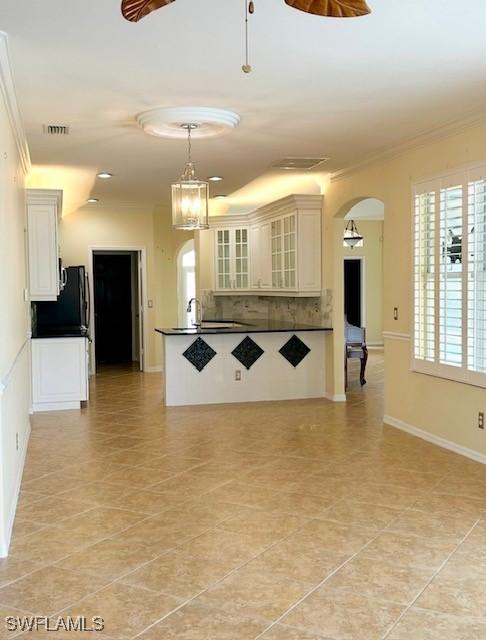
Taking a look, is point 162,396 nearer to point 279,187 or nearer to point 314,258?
point 314,258

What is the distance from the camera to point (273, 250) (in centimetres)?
870

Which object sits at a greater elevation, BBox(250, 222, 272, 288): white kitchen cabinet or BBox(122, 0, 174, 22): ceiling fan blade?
BBox(122, 0, 174, 22): ceiling fan blade

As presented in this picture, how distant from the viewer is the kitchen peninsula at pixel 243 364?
7.31 metres

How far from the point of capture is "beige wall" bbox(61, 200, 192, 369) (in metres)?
10.1

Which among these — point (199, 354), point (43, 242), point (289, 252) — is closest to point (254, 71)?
point (43, 242)

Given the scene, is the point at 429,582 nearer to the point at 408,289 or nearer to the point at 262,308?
the point at 408,289

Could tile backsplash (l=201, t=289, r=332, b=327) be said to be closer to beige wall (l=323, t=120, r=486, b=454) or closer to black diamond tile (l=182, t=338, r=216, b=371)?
black diamond tile (l=182, t=338, r=216, b=371)

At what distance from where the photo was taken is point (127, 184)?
8078mm

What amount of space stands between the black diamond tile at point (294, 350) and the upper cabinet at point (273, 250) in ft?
1.93

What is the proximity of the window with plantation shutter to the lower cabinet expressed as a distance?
12.1ft

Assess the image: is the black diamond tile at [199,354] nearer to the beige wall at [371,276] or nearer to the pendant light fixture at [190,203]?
the pendant light fixture at [190,203]

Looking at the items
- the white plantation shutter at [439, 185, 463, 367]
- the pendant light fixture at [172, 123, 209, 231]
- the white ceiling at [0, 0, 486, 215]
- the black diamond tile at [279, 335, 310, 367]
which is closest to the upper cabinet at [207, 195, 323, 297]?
the black diamond tile at [279, 335, 310, 367]

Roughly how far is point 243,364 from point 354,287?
7100 millimetres

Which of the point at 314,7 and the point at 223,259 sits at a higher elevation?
the point at 314,7
